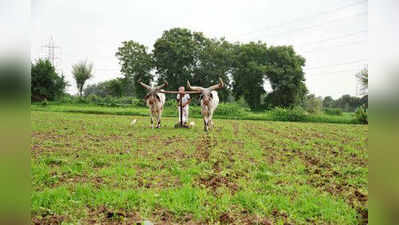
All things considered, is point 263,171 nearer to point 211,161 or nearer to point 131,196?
point 211,161

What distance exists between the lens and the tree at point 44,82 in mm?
25516

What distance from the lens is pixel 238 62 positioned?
30.4 meters

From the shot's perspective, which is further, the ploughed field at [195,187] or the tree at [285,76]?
the tree at [285,76]

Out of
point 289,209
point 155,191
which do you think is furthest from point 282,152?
point 155,191

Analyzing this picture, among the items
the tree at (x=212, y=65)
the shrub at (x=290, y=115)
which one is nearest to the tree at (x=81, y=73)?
the tree at (x=212, y=65)

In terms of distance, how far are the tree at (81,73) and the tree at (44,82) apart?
7.98m

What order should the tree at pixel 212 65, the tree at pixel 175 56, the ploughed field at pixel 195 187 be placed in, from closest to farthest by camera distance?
the ploughed field at pixel 195 187
the tree at pixel 175 56
the tree at pixel 212 65

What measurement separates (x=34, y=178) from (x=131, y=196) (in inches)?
65.6

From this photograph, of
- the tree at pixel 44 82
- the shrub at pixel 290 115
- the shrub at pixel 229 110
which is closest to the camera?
the shrub at pixel 290 115

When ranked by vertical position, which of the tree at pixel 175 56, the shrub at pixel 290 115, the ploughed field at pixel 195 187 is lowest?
the ploughed field at pixel 195 187

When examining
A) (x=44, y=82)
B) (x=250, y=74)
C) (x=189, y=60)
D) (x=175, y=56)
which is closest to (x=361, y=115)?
(x=250, y=74)

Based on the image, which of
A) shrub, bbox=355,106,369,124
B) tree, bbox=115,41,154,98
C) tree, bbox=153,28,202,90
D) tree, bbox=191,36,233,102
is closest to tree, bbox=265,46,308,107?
tree, bbox=191,36,233,102

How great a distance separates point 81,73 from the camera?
37594 millimetres

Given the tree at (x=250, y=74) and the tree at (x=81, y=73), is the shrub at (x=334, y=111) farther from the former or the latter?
the tree at (x=81, y=73)
